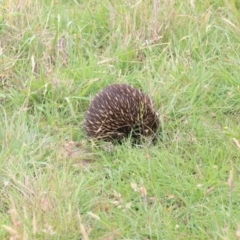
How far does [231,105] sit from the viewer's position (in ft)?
11.9

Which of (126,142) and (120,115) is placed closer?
(126,142)

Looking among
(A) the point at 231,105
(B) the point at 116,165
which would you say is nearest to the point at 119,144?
(B) the point at 116,165

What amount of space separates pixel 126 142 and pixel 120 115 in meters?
0.18

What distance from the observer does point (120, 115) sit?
3451 mm

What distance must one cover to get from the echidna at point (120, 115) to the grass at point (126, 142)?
0.33 ft

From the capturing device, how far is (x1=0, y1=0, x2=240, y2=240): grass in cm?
269

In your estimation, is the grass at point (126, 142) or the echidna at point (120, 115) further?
the echidna at point (120, 115)

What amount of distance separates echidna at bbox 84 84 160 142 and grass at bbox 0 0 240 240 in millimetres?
100

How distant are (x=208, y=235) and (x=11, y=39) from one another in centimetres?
212

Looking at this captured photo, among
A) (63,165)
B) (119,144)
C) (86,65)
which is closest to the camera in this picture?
(63,165)

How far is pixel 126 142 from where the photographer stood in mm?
3346

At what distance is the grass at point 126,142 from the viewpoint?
106 inches

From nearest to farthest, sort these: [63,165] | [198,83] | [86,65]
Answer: [63,165]
[198,83]
[86,65]

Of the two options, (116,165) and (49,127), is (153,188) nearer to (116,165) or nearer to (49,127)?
(116,165)
